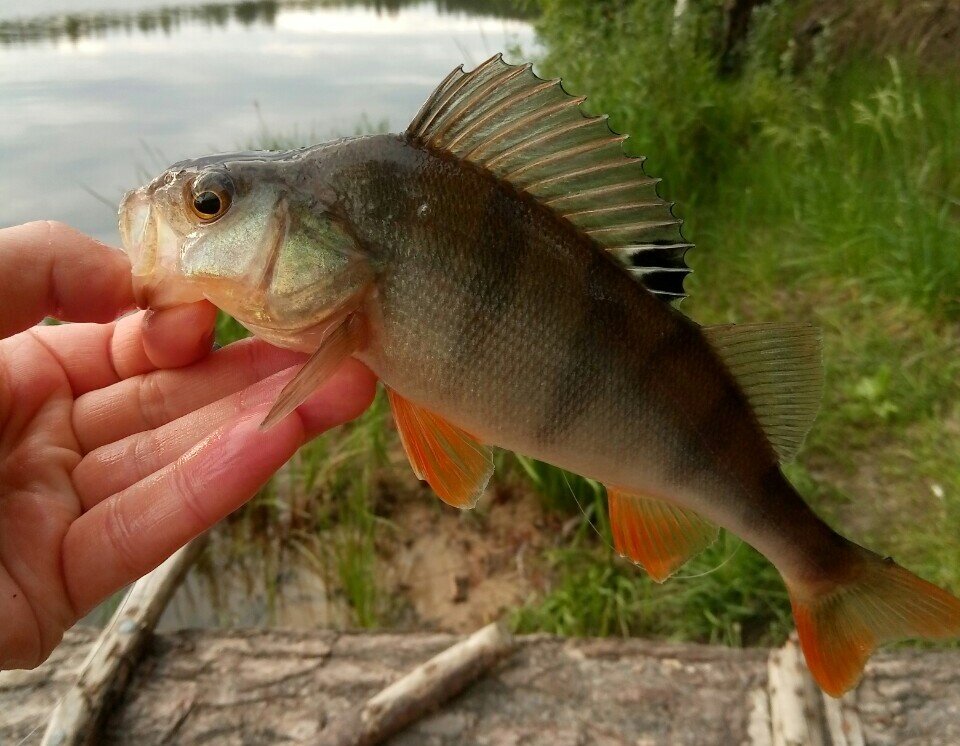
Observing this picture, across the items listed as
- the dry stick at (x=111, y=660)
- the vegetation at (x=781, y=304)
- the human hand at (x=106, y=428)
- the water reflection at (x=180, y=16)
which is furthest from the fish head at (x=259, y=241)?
A: the water reflection at (x=180, y=16)

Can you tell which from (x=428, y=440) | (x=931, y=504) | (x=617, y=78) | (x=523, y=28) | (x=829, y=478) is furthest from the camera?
(x=523, y=28)

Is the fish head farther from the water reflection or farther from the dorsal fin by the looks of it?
the water reflection

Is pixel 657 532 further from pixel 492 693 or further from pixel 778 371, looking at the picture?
pixel 492 693

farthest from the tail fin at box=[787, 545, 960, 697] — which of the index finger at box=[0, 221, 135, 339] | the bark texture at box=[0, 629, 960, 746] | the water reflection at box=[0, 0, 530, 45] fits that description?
the water reflection at box=[0, 0, 530, 45]

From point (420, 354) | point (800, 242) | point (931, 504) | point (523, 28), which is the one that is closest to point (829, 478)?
point (931, 504)

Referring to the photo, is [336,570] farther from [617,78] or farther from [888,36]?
[888,36]

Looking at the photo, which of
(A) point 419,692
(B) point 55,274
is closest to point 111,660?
(A) point 419,692

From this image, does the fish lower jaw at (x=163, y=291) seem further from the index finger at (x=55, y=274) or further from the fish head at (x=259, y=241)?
the index finger at (x=55, y=274)
